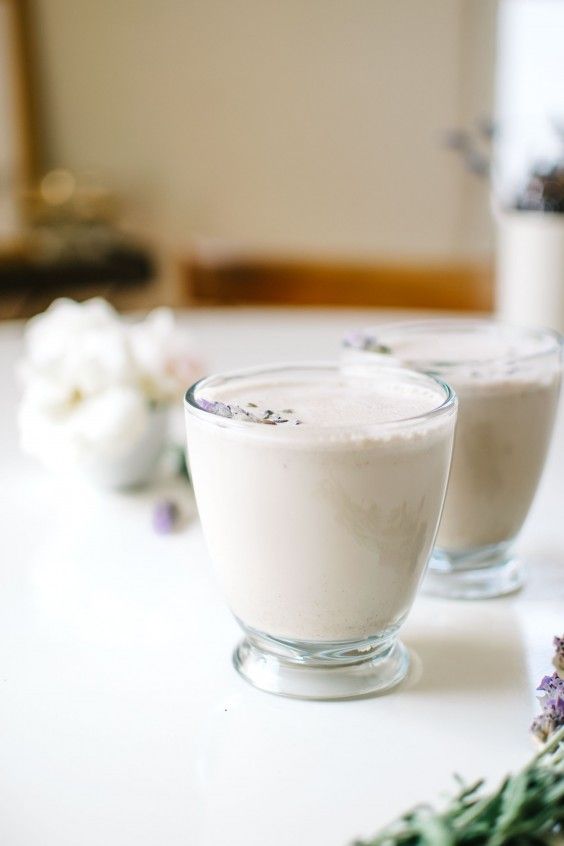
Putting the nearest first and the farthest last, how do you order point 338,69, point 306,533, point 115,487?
point 306,533 < point 115,487 < point 338,69

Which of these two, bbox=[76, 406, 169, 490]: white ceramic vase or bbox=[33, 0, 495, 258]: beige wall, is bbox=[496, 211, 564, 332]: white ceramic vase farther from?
bbox=[33, 0, 495, 258]: beige wall

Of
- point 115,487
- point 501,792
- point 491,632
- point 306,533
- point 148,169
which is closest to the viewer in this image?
point 501,792

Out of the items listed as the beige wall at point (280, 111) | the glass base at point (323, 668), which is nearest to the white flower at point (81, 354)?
the glass base at point (323, 668)

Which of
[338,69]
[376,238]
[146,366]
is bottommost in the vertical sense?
[376,238]

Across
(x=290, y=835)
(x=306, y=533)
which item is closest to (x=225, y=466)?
(x=306, y=533)

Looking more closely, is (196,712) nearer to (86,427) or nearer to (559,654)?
(559,654)

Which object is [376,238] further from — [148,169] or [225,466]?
[225,466]

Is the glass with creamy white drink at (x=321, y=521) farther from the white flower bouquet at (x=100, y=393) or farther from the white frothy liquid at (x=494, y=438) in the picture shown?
the white flower bouquet at (x=100, y=393)
